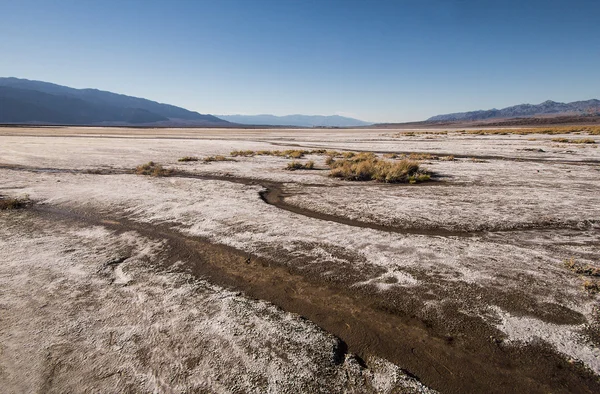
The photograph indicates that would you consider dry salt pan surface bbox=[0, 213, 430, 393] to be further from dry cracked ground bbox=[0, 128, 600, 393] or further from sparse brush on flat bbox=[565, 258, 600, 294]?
sparse brush on flat bbox=[565, 258, 600, 294]

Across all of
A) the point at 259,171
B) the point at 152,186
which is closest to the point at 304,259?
the point at 152,186

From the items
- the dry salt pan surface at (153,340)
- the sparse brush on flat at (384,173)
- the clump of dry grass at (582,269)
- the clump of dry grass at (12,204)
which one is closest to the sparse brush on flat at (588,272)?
the clump of dry grass at (582,269)

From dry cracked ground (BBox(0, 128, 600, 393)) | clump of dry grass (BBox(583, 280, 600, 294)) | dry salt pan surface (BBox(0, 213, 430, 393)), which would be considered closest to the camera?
dry salt pan surface (BBox(0, 213, 430, 393))

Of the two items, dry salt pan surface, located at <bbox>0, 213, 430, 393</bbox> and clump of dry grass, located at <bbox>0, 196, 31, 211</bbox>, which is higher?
clump of dry grass, located at <bbox>0, 196, 31, 211</bbox>

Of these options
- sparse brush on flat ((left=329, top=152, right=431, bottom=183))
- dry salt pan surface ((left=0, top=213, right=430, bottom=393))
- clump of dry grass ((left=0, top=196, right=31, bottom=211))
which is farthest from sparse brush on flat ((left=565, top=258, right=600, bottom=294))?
clump of dry grass ((left=0, top=196, right=31, bottom=211))

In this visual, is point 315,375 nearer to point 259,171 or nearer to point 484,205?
point 484,205

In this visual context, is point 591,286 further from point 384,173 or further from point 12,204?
point 12,204

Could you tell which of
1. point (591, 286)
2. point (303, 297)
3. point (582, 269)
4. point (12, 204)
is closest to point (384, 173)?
point (582, 269)
